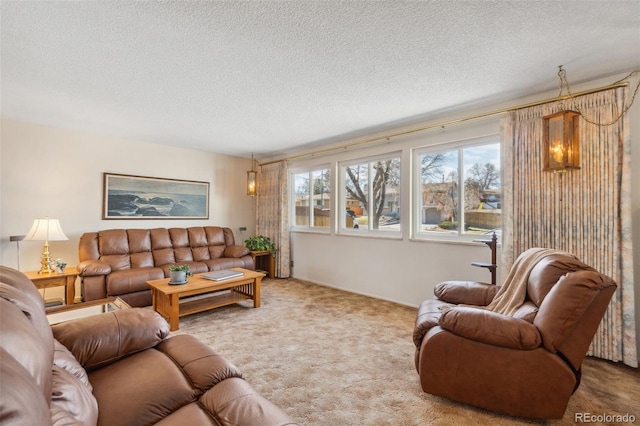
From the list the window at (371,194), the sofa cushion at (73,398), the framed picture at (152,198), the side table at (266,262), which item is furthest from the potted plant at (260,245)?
the sofa cushion at (73,398)

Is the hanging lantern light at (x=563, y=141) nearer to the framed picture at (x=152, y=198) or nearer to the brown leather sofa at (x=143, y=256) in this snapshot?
the brown leather sofa at (x=143, y=256)

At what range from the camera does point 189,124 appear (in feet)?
12.7

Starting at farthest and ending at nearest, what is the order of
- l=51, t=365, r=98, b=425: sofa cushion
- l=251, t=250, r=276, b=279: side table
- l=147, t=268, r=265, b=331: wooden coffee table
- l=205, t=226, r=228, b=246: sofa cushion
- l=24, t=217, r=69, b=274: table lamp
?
l=251, t=250, r=276, b=279: side table, l=205, t=226, r=228, b=246: sofa cushion, l=24, t=217, r=69, b=274: table lamp, l=147, t=268, r=265, b=331: wooden coffee table, l=51, t=365, r=98, b=425: sofa cushion

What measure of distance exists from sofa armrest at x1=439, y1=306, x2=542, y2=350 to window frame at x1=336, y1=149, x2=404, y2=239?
87.5 inches

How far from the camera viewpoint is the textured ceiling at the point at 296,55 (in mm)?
1749

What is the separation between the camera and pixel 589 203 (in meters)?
2.49

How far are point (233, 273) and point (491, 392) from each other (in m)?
2.89

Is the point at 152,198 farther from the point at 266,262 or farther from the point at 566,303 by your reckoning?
the point at 566,303

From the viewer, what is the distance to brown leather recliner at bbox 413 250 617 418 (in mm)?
1568

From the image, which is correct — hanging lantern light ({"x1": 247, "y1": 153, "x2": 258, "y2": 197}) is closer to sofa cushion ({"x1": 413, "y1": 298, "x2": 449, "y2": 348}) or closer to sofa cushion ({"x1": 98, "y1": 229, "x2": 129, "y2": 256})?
sofa cushion ({"x1": 98, "y1": 229, "x2": 129, "y2": 256})

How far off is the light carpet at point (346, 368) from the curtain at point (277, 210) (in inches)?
68.4

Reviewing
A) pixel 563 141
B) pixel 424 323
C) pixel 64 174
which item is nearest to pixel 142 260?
pixel 64 174

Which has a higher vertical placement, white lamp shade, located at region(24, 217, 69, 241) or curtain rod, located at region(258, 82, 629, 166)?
curtain rod, located at region(258, 82, 629, 166)

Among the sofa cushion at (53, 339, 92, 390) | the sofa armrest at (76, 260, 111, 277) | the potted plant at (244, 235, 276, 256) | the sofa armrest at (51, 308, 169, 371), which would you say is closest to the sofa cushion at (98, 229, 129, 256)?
the sofa armrest at (76, 260, 111, 277)
